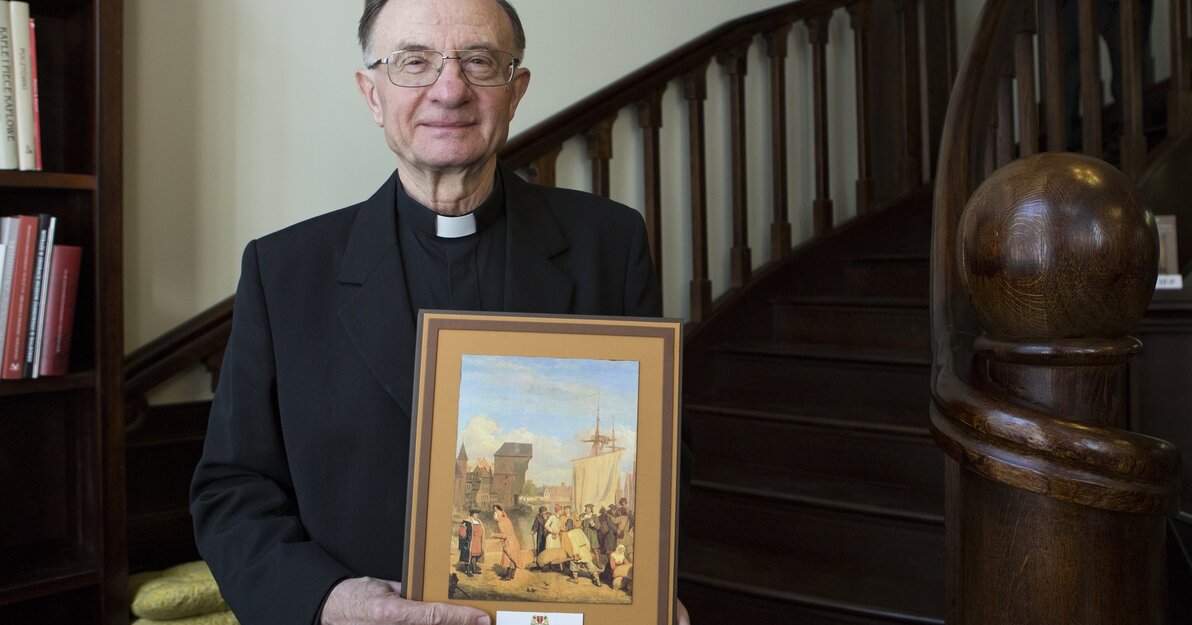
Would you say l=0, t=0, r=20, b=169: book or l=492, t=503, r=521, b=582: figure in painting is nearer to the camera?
l=492, t=503, r=521, b=582: figure in painting

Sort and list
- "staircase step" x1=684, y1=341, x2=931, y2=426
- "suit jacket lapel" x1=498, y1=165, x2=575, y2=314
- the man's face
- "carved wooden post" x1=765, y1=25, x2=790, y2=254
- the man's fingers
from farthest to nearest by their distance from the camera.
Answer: "carved wooden post" x1=765, y1=25, x2=790, y2=254
"staircase step" x1=684, y1=341, x2=931, y2=426
"suit jacket lapel" x1=498, y1=165, x2=575, y2=314
the man's face
the man's fingers

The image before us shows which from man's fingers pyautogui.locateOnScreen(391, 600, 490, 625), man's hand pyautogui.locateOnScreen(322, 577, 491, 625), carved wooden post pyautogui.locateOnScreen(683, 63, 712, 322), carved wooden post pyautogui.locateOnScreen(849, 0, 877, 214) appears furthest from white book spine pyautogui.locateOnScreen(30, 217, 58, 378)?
carved wooden post pyautogui.locateOnScreen(849, 0, 877, 214)

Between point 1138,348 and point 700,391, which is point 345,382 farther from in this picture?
point 700,391

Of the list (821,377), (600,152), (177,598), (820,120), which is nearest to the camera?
(177,598)

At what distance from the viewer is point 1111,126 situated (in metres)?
4.45

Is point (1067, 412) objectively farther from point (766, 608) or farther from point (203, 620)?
point (203, 620)

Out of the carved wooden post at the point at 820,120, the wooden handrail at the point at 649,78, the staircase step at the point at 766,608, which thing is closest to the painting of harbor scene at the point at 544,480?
the staircase step at the point at 766,608

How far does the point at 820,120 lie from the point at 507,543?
134 inches

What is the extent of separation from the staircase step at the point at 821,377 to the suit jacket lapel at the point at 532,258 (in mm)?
1970

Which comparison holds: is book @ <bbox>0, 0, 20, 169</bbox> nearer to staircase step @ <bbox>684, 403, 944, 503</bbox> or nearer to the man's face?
the man's face

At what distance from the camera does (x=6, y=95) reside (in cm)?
181

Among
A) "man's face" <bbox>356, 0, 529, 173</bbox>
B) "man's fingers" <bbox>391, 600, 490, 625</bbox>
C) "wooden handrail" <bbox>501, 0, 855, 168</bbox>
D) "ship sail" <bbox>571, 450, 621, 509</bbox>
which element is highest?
"wooden handrail" <bbox>501, 0, 855, 168</bbox>

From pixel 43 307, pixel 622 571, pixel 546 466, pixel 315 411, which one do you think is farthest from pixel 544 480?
pixel 43 307

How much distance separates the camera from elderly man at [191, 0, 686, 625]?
106 cm
